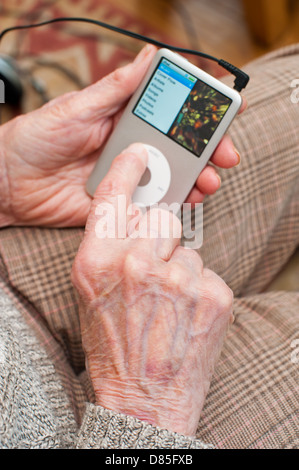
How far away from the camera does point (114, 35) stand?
1233 millimetres

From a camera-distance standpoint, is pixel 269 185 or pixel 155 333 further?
pixel 269 185

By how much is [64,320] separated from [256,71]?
0.54 m

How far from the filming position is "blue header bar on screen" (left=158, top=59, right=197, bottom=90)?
0.60 m

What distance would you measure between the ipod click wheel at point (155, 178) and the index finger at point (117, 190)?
0.18 feet

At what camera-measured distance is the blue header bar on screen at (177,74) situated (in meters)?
0.60

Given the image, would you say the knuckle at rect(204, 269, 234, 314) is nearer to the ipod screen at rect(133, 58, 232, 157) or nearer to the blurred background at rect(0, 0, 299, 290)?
the ipod screen at rect(133, 58, 232, 157)

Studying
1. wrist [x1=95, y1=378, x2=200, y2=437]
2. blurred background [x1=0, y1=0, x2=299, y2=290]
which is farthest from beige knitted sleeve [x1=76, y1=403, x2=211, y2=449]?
blurred background [x1=0, y1=0, x2=299, y2=290]

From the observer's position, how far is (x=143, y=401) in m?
0.48

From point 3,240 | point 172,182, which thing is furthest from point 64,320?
point 172,182

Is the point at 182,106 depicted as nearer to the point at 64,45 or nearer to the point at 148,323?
the point at 148,323

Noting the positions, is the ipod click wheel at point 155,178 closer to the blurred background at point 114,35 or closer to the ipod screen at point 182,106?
the ipod screen at point 182,106

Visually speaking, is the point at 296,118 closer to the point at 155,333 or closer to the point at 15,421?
the point at 155,333

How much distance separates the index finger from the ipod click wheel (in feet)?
0.18

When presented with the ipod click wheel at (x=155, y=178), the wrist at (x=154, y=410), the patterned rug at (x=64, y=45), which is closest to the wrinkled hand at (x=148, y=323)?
the wrist at (x=154, y=410)
